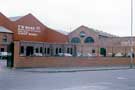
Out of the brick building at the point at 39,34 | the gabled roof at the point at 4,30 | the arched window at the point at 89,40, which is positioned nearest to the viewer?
the brick building at the point at 39,34

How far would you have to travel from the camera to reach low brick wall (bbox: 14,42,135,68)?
3403 cm

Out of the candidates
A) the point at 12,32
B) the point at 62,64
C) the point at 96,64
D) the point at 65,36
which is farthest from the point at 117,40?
the point at 62,64

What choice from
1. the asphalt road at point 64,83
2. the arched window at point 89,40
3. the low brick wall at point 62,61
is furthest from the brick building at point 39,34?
the asphalt road at point 64,83

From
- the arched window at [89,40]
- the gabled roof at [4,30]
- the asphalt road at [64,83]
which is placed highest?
the gabled roof at [4,30]

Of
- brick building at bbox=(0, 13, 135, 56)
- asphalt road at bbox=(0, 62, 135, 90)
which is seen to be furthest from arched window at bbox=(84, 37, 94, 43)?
asphalt road at bbox=(0, 62, 135, 90)

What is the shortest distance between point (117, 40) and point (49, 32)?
24.9 meters

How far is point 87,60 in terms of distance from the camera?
42500mm

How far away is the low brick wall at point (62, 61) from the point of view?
34.0 metres

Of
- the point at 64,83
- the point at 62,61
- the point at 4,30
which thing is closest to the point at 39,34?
the point at 4,30

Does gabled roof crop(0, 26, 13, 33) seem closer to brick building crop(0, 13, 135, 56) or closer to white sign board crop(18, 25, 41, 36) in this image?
brick building crop(0, 13, 135, 56)

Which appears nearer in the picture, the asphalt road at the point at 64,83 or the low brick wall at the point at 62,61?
the asphalt road at the point at 64,83

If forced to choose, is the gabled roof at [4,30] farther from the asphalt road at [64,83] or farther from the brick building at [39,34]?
the asphalt road at [64,83]

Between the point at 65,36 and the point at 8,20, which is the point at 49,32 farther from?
the point at 8,20

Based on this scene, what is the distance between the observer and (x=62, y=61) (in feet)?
128
